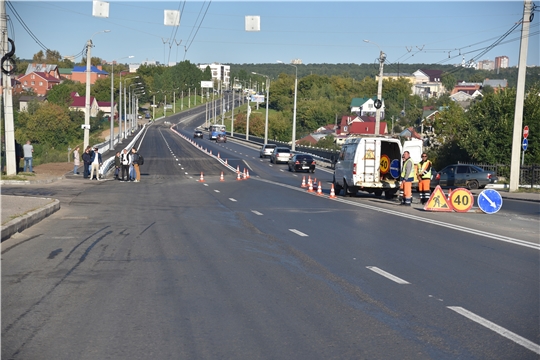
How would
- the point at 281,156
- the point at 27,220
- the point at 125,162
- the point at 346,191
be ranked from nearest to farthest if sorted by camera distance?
1. the point at 27,220
2. the point at 346,191
3. the point at 125,162
4. the point at 281,156

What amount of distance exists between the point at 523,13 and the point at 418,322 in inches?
1187

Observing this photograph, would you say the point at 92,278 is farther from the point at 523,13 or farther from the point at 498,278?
the point at 523,13

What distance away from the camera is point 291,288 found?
31.6 ft

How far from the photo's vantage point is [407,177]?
24.3 m

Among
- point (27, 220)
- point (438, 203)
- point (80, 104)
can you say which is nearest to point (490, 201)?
point (438, 203)

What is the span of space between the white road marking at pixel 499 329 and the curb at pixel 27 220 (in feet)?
30.0

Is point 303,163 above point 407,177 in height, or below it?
below

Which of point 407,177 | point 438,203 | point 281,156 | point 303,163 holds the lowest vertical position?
point 281,156

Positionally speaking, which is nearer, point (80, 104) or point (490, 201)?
point (490, 201)

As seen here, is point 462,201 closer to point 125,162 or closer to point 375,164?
point 375,164

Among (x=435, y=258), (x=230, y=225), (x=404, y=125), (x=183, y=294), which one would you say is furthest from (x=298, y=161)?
(x=404, y=125)

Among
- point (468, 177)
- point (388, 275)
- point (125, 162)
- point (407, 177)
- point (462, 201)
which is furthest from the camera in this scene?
point (468, 177)

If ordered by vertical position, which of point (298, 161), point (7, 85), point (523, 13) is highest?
point (523, 13)

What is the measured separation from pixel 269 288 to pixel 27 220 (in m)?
8.56
